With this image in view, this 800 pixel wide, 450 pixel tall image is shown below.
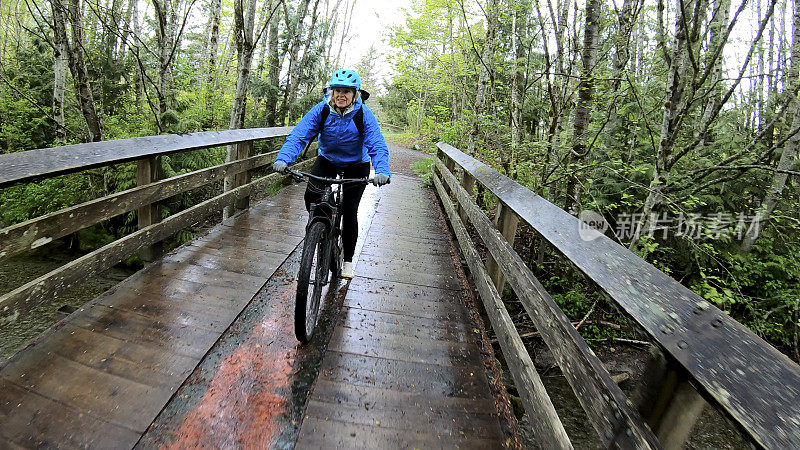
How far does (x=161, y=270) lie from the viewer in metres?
3.73

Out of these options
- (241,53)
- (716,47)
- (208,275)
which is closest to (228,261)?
(208,275)

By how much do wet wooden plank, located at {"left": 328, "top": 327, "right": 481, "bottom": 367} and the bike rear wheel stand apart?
0.85ft

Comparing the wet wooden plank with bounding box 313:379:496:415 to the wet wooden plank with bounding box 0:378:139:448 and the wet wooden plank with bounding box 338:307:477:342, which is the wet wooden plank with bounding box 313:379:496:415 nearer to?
the wet wooden plank with bounding box 338:307:477:342

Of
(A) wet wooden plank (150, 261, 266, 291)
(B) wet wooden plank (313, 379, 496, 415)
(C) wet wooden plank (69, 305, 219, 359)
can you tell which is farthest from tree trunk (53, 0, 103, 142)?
(B) wet wooden plank (313, 379, 496, 415)

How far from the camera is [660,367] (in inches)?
47.7

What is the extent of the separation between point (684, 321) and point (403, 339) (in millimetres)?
2264

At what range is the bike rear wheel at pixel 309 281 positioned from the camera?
106 inches

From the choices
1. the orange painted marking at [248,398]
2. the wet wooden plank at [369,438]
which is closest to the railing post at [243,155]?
the orange painted marking at [248,398]

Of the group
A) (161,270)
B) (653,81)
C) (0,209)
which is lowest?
(0,209)

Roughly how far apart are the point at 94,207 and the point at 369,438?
8.36 ft

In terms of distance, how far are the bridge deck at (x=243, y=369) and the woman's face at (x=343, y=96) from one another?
69.7 inches

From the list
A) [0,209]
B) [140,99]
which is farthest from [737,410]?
[140,99]

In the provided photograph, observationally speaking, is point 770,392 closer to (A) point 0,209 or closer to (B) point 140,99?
(A) point 0,209

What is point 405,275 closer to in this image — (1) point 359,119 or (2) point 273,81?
(1) point 359,119
